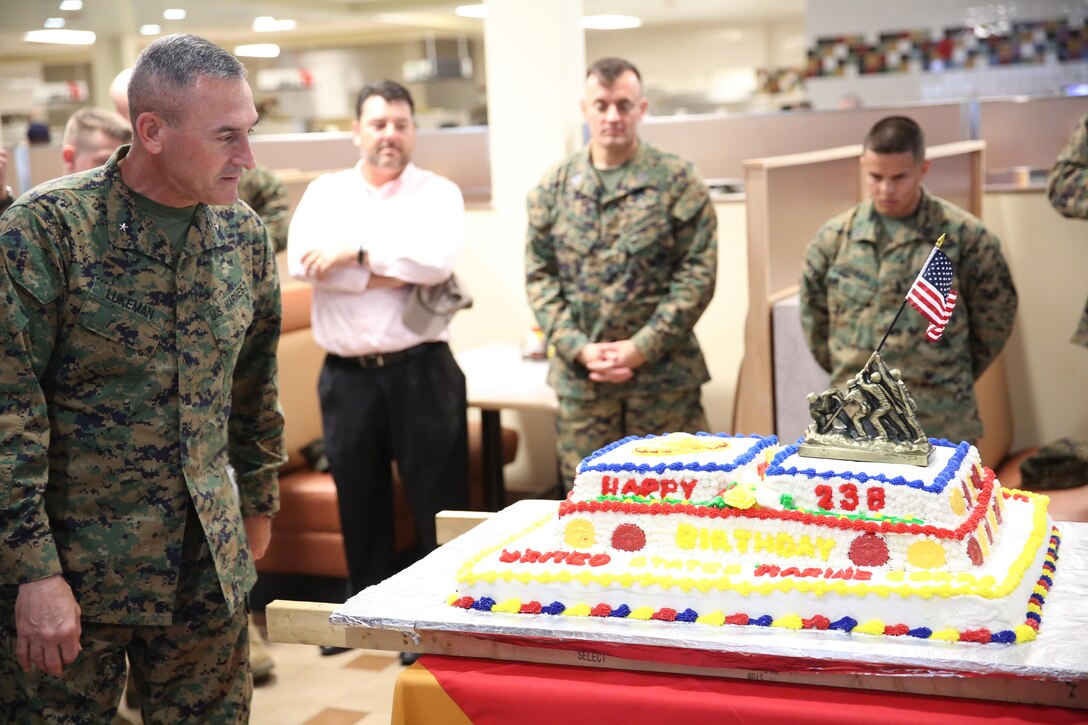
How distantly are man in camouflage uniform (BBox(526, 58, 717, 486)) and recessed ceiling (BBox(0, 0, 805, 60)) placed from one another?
9.93 m

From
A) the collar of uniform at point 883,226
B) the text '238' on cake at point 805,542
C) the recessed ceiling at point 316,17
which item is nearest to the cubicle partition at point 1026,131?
the collar of uniform at point 883,226

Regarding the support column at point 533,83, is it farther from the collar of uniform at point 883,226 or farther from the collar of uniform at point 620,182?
the collar of uniform at point 883,226

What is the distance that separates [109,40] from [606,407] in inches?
404

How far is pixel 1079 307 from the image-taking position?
4.09 m

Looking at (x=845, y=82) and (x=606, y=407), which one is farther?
(x=845, y=82)

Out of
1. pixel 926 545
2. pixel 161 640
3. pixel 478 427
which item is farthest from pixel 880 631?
pixel 478 427

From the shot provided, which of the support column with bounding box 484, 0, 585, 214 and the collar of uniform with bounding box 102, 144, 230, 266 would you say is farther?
the support column with bounding box 484, 0, 585, 214

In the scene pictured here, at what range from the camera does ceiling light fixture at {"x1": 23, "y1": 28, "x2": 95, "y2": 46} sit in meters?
12.9

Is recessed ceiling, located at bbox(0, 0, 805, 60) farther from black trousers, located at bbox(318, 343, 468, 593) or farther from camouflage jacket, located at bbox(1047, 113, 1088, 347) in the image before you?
camouflage jacket, located at bbox(1047, 113, 1088, 347)

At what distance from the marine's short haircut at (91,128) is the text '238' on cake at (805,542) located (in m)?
1.90

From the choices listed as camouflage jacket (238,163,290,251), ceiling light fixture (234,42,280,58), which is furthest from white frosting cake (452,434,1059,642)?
ceiling light fixture (234,42,280,58)

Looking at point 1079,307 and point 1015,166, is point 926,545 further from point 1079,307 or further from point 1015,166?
point 1015,166

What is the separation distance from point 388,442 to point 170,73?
2003mm

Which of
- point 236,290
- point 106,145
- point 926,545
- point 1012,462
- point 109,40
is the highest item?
point 109,40
